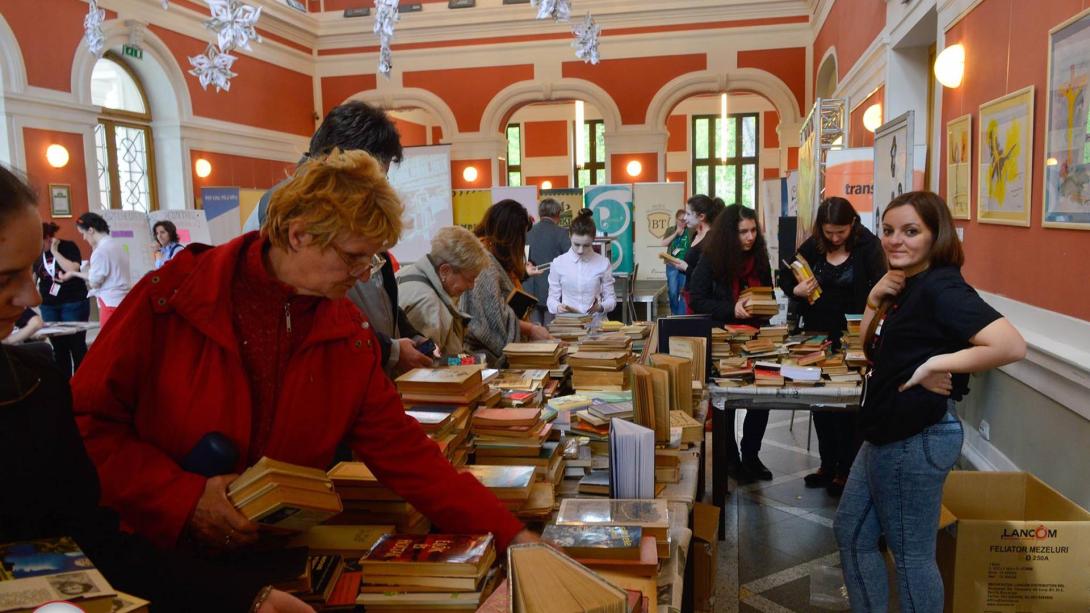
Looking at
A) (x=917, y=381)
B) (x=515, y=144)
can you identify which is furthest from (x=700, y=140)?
(x=917, y=381)

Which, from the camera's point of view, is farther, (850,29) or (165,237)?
(850,29)

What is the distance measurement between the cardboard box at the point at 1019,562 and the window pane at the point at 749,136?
19.7 meters

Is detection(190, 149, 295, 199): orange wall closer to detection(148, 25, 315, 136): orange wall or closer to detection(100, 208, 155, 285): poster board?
detection(148, 25, 315, 136): orange wall

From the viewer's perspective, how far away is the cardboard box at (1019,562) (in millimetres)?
2223

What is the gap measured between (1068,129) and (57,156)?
9.78 m

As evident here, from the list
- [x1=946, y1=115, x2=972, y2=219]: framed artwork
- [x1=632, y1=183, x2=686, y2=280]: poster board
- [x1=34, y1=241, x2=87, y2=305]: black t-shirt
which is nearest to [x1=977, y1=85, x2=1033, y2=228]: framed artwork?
[x1=946, y1=115, x2=972, y2=219]: framed artwork

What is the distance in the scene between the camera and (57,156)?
28.8 ft

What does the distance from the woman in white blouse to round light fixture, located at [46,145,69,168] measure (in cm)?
667

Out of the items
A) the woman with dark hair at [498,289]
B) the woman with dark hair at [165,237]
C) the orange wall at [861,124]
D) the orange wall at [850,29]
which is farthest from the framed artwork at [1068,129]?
the woman with dark hair at [165,237]

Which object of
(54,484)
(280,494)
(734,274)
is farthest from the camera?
(734,274)

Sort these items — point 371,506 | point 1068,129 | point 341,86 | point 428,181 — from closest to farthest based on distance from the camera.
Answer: point 371,506
point 1068,129
point 428,181
point 341,86

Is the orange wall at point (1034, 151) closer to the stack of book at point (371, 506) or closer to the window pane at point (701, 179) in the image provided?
the stack of book at point (371, 506)

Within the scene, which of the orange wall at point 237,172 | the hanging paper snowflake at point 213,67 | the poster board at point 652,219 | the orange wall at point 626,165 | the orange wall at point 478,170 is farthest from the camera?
the orange wall at point 478,170

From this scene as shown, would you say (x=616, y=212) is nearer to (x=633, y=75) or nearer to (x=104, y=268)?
(x=633, y=75)
